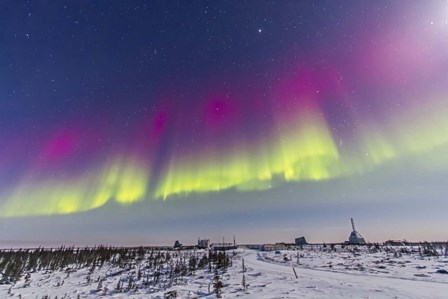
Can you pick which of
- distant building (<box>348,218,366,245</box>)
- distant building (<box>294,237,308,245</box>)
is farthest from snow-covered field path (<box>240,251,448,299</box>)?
distant building (<box>294,237,308,245</box>)

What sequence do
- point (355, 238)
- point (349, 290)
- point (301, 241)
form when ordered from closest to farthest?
point (349, 290)
point (355, 238)
point (301, 241)

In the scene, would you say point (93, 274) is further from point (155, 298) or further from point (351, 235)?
point (351, 235)

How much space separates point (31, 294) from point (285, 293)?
79.3 feet

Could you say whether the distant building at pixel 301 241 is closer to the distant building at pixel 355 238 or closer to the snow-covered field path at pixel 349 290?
the distant building at pixel 355 238

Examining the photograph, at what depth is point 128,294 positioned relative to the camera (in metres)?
20.8

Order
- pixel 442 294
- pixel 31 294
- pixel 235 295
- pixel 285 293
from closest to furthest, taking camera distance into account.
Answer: pixel 442 294, pixel 285 293, pixel 235 295, pixel 31 294

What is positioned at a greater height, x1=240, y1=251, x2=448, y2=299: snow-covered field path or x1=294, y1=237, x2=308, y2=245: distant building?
x1=294, y1=237, x2=308, y2=245: distant building

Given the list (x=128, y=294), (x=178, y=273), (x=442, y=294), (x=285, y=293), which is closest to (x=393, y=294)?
(x=442, y=294)

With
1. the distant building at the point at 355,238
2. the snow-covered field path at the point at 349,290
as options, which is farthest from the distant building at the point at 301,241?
the snow-covered field path at the point at 349,290

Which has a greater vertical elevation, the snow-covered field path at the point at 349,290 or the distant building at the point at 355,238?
the distant building at the point at 355,238

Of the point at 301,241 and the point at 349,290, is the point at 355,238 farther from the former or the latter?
the point at 349,290

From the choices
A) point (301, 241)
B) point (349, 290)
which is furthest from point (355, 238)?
point (349, 290)

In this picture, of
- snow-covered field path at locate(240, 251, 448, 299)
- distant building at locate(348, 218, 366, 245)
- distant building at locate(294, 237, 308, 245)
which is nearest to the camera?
snow-covered field path at locate(240, 251, 448, 299)

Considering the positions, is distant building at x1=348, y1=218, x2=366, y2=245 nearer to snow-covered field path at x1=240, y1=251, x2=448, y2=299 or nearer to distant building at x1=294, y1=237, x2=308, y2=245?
distant building at x1=294, y1=237, x2=308, y2=245
